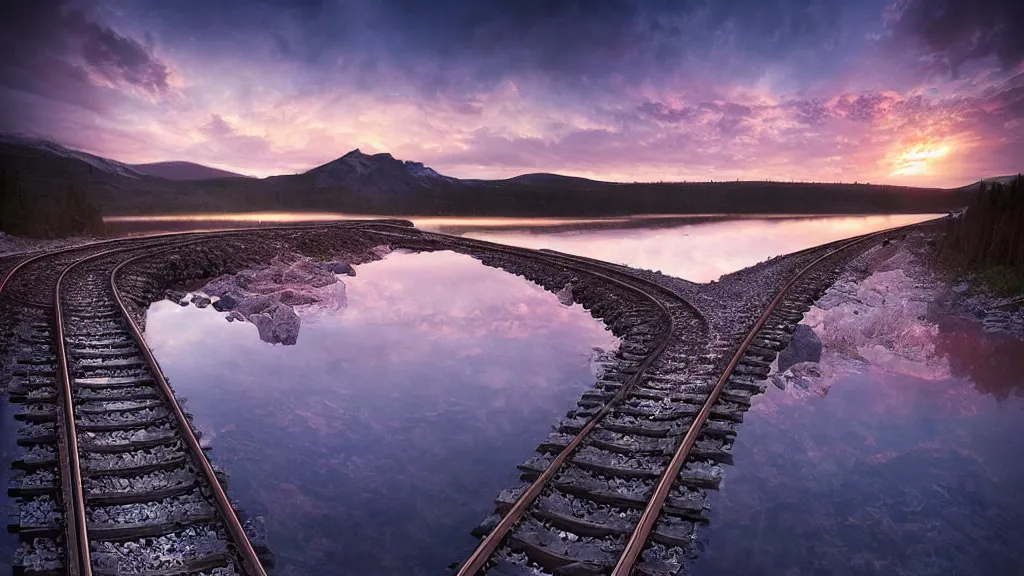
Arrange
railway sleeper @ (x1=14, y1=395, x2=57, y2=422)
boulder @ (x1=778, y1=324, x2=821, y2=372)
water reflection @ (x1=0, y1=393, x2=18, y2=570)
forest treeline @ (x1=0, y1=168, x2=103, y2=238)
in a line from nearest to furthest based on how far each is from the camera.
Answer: water reflection @ (x1=0, y1=393, x2=18, y2=570) → railway sleeper @ (x1=14, y1=395, x2=57, y2=422) → boulder @ (x1=778, y1=324, x2=821, y2=372) → forest treeline @ (x1=0, y1=168, x2=103, y2=238)

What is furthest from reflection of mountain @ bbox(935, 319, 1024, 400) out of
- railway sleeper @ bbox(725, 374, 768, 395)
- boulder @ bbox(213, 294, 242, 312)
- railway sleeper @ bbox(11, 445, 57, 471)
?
boulder @ bbox(213, 294, 242, 312)

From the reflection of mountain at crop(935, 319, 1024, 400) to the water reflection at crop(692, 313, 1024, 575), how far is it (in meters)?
0.19

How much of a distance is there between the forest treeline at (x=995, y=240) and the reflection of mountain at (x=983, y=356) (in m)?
Result: 3.75

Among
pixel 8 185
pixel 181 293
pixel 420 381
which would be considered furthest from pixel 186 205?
pixel 420 381

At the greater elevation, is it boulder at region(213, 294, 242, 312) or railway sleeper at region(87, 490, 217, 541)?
railway sleeper at region(87, 490, 217, 541)

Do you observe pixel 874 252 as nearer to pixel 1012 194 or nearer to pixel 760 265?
pixel 760 265

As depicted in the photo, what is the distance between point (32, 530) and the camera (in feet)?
16.5

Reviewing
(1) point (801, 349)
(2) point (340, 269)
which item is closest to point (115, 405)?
(1) point (801, 349)

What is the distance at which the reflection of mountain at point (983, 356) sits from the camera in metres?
10.7

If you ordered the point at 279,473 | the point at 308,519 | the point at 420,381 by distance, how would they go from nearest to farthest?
1. the point at 308,519
2. the point at 279,473
3. the point at 420,381

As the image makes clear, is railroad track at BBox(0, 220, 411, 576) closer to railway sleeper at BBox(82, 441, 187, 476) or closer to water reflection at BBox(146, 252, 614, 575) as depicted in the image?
railway sleeper at BBox(82, 441, 187, 476)

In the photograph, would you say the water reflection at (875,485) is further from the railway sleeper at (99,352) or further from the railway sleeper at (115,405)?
the railway sleeper at (99,352)

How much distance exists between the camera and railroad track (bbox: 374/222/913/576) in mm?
4988

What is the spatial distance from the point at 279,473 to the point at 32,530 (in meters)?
2.35
